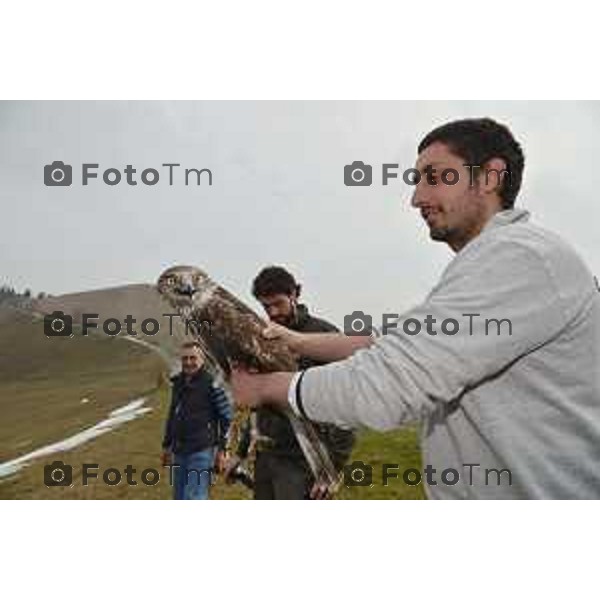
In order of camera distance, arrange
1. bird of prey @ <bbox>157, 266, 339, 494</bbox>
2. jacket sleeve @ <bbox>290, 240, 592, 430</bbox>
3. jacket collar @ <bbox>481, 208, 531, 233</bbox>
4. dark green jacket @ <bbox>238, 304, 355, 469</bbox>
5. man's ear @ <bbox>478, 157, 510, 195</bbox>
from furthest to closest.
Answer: dark green jacket @ <bbox>238, 304, 355, 469</bbox>
bird of prey @ <bbox>157, 266, 339, 494</bbox>
man's ear @ <bbox>478, 157, 510, 195</bbox>
jacket collar @ <bbox>481, 208, 531, 233</bbox>
jacket sleeve @ <bbox>290, 240, 592, 430</bbox>

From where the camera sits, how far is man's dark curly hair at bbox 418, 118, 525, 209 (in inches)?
66.3

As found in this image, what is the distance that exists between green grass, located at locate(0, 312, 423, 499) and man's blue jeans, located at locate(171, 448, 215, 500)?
34 mm

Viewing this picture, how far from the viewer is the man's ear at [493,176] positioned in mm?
1653

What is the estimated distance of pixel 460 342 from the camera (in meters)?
1.23

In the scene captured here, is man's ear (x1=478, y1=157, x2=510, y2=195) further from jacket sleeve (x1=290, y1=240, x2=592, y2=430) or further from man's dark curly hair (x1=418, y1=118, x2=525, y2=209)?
jacket sleeve (x1=290, y1=240, x2=592, y2=430)

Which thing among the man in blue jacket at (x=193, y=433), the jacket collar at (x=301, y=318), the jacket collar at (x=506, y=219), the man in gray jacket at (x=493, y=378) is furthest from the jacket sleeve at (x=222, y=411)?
the jacket collar at (x=506, y=219)

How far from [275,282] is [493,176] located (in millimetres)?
1228

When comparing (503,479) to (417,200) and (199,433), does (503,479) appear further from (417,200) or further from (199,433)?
(199,433)

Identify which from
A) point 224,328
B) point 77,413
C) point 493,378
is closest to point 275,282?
point 224,328

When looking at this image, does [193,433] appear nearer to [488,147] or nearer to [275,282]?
[275,282]

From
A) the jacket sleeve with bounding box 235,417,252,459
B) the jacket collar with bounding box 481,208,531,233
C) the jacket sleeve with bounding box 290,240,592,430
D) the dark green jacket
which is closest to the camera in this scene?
the jacket sleeve with bounding box 290,240,592,430

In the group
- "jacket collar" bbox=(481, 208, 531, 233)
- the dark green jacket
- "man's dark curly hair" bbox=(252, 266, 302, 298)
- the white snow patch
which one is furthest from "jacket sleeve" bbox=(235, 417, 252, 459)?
"jacket collar" bbox=(481, 208, 531, 233)

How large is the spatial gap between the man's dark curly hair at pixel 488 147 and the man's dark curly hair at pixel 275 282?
1067 mm

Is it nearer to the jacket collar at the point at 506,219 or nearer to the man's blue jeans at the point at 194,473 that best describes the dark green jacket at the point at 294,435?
the man's blue jeans at the point at 194,473
